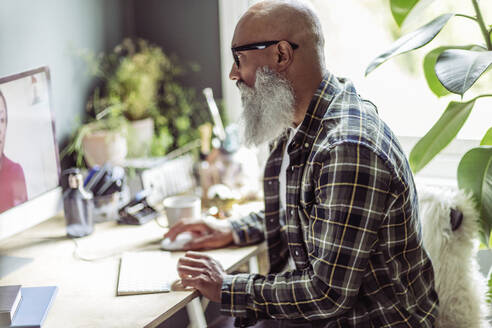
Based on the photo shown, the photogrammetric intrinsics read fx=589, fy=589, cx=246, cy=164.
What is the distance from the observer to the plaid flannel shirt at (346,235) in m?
1.29

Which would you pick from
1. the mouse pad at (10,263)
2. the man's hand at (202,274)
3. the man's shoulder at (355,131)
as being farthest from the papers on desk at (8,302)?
the man's shoulder at (355,131)

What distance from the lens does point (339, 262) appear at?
4.24ft

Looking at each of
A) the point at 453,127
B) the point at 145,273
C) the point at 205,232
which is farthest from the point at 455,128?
the point at 145,273

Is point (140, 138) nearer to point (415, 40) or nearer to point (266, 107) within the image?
point (266, 107)

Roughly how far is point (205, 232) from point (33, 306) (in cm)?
54

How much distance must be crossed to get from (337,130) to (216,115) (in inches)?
36.2

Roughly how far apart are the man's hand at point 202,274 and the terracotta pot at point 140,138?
85 centimetres

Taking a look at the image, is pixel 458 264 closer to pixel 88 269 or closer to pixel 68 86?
pixel 88 269

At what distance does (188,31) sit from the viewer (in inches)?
98.7

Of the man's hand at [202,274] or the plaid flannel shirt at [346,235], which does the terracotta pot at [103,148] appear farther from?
the plaid flannel shirt at [346,235]

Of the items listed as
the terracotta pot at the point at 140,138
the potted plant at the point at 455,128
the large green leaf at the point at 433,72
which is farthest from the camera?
the terracotta pot at the point at 140,138

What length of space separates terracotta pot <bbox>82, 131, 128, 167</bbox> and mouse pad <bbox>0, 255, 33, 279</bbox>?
554mm

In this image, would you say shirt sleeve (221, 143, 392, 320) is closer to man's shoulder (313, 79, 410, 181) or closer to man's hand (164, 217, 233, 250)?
man's shoulder (313, 79, 410, 181)


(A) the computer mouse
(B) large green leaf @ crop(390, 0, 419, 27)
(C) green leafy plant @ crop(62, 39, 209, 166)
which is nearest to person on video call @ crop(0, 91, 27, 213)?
(A) the computer mouse
